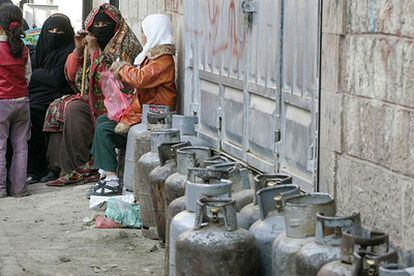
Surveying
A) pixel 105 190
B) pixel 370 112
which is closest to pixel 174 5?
pixel 105 190

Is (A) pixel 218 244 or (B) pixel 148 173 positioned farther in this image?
(B) pixel 148 173

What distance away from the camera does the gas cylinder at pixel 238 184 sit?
18.4 feet

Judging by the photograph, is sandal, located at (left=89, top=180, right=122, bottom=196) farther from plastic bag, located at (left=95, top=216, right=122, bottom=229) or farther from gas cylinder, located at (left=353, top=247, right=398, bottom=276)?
gas cylinder, located at (left=353, top=247, right=398, bottom=276)

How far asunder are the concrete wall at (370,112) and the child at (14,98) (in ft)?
14.6

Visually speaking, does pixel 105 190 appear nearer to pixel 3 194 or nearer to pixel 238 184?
pixel 3 194

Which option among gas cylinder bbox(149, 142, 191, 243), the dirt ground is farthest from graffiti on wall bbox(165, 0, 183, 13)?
gas cylinder bbox(149, 142, 191, 243)

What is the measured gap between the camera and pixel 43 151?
1062 centimetres

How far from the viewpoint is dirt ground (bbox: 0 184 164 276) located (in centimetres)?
696

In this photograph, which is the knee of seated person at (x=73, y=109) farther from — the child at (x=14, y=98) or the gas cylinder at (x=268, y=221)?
the gas cylinder at (x=268, y=221)

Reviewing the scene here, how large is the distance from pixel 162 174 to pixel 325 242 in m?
2.46

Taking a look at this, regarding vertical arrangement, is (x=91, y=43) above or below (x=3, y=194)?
above

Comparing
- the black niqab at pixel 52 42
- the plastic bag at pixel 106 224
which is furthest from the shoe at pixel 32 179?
the plastic bag at pixel 106 224

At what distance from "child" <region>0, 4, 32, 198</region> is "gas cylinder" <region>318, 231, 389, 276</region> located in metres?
5.84

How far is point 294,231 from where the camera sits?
4.63m
